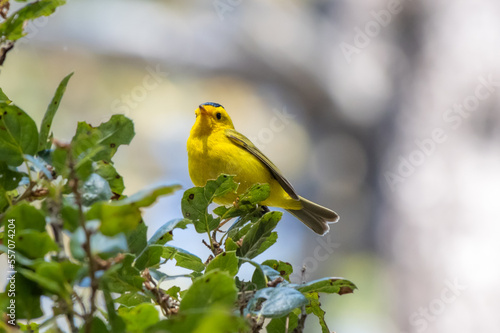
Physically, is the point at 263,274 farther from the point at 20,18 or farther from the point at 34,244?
the point at 20,18

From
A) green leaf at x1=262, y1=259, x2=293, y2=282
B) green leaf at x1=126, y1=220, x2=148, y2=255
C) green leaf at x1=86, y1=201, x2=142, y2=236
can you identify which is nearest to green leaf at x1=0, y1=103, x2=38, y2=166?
green leaf at x1=126, y1=220, x2=148, y2=255

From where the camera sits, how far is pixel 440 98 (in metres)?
6.58

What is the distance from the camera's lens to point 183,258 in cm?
119

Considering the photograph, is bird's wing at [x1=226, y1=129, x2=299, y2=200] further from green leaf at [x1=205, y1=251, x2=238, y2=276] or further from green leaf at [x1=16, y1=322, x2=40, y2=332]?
green leaf at [x1=16, y1=322, x2=40, y2=332]

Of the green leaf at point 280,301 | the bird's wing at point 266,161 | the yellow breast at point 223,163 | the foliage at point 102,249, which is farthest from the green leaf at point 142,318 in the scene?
the bird's wing at point 266,161

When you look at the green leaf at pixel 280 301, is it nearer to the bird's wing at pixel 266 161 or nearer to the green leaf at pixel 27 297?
the green leaf at pixel 27 297

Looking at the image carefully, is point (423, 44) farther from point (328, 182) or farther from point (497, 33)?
point (328, 182)

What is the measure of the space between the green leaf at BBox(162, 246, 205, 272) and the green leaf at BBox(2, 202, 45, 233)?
41cm

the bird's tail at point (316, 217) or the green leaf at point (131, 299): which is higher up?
the green leaf at point (131, 299)

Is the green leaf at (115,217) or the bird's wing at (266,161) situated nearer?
the green leaf at (115,217)

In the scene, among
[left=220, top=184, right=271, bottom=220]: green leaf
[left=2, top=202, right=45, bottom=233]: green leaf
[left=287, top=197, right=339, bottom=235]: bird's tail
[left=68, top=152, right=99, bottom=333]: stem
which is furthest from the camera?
[left=287, top=197, right=339, bottom=235]: bird's tail

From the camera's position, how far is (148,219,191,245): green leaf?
39.8 inches

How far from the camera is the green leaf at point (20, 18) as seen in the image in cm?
96

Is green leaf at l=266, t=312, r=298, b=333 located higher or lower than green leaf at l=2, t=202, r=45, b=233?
lower
